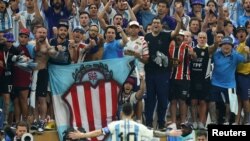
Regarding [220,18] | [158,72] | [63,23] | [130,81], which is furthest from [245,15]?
[63,23]

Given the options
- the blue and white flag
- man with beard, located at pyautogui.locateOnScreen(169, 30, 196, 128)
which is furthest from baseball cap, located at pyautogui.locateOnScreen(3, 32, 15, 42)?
man with beard, located at pyautogui.locateOnScreen(169, 30, 196, 128)

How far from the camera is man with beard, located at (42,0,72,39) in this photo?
2341 cm

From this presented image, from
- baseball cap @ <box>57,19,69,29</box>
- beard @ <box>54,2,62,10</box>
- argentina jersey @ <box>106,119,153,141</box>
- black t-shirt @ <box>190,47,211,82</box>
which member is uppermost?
beard @ <box>54,2,62,10</box>

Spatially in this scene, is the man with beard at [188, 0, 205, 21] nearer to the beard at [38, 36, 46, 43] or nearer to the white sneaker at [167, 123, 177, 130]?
the white sneaker at [167, 123, 177, 130]

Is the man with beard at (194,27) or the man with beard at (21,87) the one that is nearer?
the man with beard at (21,87)

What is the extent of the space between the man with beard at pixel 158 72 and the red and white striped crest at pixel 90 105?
71 cm

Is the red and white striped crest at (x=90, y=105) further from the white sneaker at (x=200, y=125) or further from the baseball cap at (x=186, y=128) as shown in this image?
the white sneaker at (x=200, y=125)

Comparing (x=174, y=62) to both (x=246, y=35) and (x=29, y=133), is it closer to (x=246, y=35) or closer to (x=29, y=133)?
(x=246, y=35)

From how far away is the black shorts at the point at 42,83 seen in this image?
21406 millimetres

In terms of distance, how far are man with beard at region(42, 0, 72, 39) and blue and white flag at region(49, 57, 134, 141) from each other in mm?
1870

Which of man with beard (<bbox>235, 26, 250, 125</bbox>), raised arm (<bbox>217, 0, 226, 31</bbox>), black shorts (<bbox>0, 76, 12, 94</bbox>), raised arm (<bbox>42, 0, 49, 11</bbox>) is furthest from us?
raised arm (<bbox>42, 0, 49, 11</bbox>)

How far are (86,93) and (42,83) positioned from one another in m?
0.99

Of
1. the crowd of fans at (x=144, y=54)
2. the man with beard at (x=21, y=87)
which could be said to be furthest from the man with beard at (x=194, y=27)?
the man with beard at (x=21, y=87)

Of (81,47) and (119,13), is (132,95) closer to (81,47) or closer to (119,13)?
(81,47)
